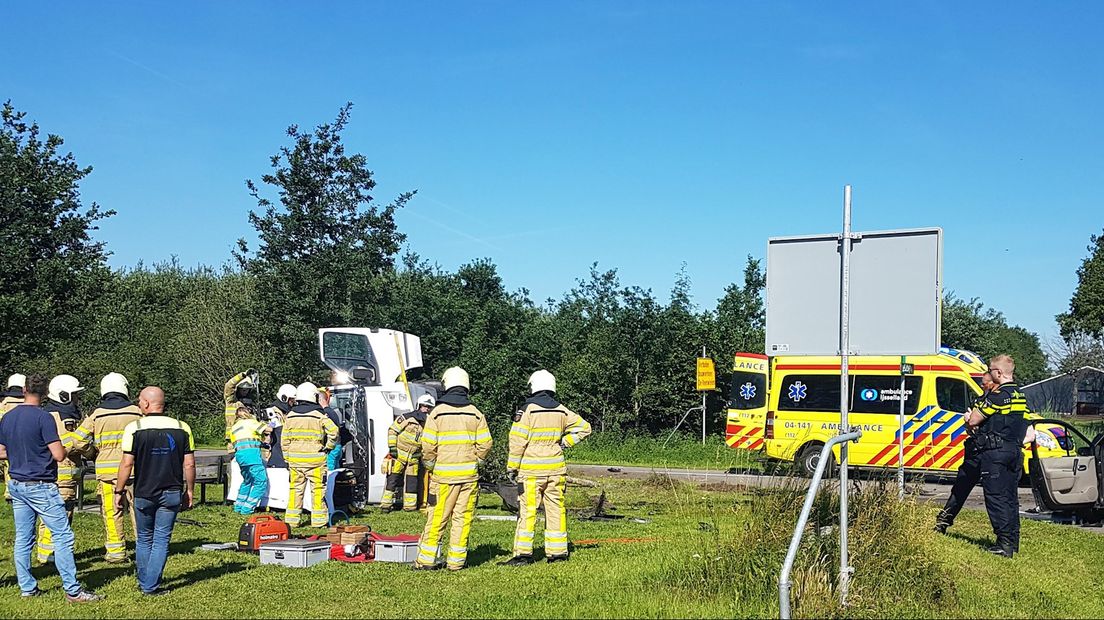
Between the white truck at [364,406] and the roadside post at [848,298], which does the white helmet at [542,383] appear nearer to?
the roadside post at [848,298]

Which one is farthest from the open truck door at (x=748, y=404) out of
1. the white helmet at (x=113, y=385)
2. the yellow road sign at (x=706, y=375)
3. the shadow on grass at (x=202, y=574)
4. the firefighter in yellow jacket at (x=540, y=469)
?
the white helmet at (x=113, y=385)

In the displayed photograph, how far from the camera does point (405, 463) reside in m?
15.2

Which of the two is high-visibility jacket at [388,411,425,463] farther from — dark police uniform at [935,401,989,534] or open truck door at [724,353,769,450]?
open truck door at [724,353,769,450]

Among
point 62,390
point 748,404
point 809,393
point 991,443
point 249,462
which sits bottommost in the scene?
point 249,462

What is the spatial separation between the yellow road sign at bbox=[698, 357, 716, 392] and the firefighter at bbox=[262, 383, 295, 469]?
514 inches

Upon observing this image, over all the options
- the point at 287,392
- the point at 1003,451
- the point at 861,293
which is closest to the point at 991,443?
the point at 1003,451

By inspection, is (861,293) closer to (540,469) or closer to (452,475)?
(540,469)

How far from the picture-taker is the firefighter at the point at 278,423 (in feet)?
50.8

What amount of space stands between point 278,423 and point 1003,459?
11.4 metres

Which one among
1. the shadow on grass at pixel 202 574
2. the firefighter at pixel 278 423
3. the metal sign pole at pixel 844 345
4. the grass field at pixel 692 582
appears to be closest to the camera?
the metal sign pole at pixel 844 345

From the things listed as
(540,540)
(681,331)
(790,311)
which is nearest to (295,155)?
(681,331)

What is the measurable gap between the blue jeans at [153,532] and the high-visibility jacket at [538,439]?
3.41 meters

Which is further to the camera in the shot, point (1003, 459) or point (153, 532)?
point (1003, 459)

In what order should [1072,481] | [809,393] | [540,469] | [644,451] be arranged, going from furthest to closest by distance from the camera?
[644,451] < [809,393] < [1072,481] < [540,469]
